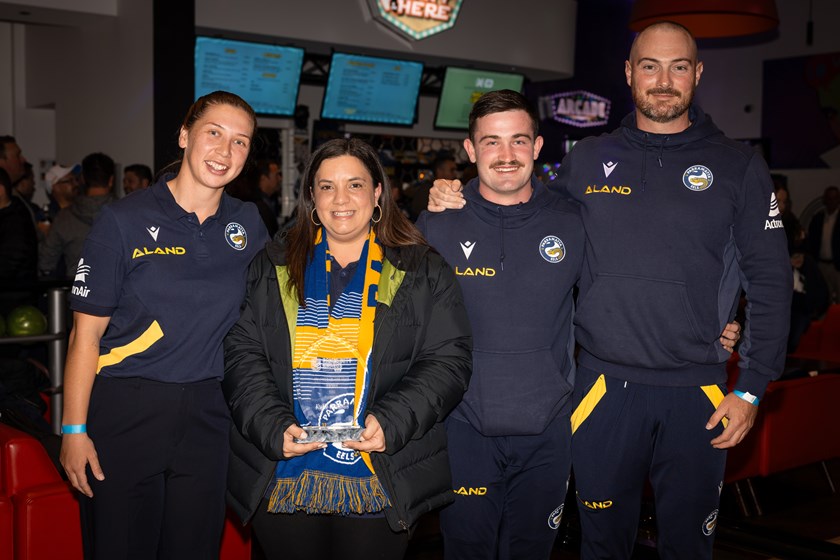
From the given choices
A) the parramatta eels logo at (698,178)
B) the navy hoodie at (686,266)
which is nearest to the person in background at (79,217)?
the navy hoodie at (686,266)

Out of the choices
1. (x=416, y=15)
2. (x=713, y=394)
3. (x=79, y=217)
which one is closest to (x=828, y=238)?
(x=416, y=15)

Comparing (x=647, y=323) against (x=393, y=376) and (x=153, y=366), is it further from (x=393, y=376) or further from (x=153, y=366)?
(x=153, y=366)

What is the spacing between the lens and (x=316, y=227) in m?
2.51

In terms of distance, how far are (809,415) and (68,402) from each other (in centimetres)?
396

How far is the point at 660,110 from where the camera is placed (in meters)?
2.62

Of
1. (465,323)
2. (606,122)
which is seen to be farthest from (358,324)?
(606,122)

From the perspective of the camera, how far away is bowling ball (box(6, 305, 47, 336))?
4.47 metres

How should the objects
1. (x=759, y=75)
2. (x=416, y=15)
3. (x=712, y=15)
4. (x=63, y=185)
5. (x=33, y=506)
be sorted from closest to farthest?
(x=33, y=506) < (x=712, y=15) < (x=63, y=185) < (x=416, y=15) < (x=759, y=75)

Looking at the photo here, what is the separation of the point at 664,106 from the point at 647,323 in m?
0.65

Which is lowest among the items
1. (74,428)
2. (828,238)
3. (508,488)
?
(508,488)

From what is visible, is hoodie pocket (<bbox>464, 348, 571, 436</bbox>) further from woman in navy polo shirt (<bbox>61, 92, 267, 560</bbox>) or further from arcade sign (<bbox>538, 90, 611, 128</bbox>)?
arcade sign (<bbox>538, 90, 611, 128</bbox>)

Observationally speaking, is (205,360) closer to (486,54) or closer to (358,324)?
(358,324)

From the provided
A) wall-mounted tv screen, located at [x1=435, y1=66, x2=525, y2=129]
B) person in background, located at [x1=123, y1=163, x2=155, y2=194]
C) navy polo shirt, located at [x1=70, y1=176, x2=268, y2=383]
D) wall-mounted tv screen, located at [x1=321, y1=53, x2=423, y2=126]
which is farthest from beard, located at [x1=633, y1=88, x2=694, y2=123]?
wall-mounted tv screen, located at [x1=435, y1=66, x2=525, y2=129]

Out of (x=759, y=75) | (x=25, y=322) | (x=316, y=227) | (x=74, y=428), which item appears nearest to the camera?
(x=74, y=428)
